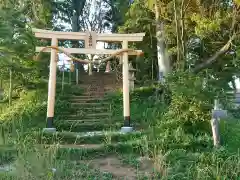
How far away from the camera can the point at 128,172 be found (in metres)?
5.80

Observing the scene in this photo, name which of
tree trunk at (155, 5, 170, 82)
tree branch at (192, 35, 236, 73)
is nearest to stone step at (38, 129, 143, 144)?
tree trunk at (155, 5, 170, 82)

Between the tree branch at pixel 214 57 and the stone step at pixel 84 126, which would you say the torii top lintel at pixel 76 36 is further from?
the tree branch at pixel 214 57

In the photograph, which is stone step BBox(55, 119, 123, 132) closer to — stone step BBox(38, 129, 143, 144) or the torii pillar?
the torii pillar

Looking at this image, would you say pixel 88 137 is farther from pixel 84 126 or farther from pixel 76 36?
pixel 76 36

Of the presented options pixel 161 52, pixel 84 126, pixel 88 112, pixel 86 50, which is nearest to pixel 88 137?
pixel 84 126

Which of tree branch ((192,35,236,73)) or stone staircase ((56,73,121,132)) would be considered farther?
tree branch ((192,35,236,73))

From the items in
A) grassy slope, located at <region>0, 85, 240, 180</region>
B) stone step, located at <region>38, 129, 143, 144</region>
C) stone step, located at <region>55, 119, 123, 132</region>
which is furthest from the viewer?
stone step, located at <region>55, 119, 123, 132</region>

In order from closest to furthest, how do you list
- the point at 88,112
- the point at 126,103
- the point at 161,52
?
the point at 126,103
the point at 88,112
the point at 161,52

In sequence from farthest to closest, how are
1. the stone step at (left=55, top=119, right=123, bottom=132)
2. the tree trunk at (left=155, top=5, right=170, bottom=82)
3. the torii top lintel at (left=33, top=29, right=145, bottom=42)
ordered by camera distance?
the tree trunk at (left=155, top=5, right=170, bottom=82) < the stone step at (left=55, top=119, right=123, bottom=132) < the torii top lintel at (left=33, top=29, right=145, bottom=42)

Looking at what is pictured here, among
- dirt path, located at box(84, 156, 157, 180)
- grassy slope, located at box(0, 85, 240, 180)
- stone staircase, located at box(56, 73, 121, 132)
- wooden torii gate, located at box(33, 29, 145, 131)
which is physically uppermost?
wooden torii gate, located at box(33, 29, 145, 131)

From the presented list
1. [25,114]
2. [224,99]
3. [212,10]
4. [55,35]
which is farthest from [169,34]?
[25,114]

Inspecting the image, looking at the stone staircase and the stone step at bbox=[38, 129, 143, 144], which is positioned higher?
the stone staircase

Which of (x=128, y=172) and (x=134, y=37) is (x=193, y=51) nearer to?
(x=134, y=37)

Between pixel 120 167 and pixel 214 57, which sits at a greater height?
pixel 214 57
